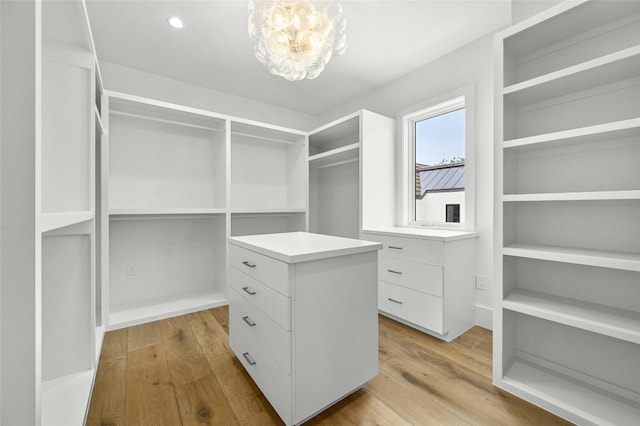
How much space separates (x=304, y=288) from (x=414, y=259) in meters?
1.31

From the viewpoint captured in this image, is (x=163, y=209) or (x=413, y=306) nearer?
(x=413, y=306)

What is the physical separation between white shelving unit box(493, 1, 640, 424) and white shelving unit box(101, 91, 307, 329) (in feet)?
7.63

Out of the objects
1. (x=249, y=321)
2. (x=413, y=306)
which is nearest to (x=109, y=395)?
(x=249, y=321)

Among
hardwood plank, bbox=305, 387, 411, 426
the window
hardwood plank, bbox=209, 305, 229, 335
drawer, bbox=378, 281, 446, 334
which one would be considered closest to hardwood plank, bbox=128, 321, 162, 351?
hardwood plank, bbox=209, 305, 229, 335

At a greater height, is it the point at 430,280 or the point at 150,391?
the point at 430,280

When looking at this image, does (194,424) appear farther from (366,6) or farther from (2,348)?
(366,6)

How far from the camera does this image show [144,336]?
86.0 inches

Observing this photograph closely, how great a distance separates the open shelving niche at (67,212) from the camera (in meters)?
1.13

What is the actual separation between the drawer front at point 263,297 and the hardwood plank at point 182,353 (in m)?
0.54

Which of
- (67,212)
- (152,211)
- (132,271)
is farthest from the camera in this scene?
(132,271)

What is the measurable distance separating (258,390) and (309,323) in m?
0.62

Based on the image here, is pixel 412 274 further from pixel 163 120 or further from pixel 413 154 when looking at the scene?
pixel 163 120

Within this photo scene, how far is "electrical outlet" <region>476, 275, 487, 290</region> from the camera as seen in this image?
7.63ft

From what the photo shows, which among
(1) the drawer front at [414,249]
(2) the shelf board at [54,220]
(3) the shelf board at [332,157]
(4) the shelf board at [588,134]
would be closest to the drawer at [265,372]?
(2) the shelf board at [54,220]
